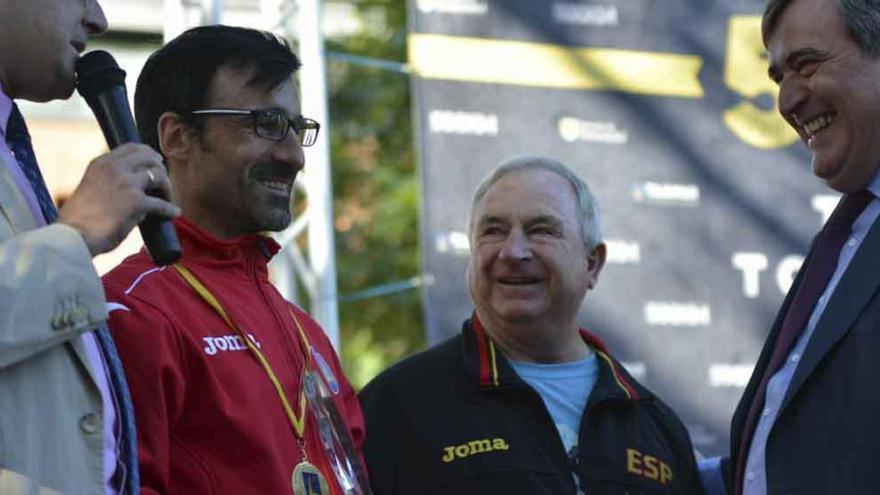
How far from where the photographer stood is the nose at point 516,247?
3.86 meters

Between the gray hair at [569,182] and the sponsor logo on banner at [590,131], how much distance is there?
2.48 m

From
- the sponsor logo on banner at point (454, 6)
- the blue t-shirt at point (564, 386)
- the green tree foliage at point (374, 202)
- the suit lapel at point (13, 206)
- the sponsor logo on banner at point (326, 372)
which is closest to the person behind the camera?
the suit lapel at point (13, 206)

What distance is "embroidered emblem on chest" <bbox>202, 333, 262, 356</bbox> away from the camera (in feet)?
9.13

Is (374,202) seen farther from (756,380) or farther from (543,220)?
(756,380)

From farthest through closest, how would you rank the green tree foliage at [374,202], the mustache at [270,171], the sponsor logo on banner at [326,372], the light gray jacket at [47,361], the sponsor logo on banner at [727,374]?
the green tree foliage at [374,202] < the sponsor logo on banner at [727,374] < the sponsor logo on banner at [326,372] < the mustache at [270,171] < the light gray jacket at [47,361]

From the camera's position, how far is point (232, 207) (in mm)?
2984

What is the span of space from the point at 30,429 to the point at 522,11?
4.55 metres

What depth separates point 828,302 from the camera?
3.05 meters

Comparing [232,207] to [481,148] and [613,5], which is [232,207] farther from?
[613,5]

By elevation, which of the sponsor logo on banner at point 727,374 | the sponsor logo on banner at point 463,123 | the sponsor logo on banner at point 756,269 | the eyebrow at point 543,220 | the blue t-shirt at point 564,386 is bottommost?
the sponsor logo on banner at point 727,374

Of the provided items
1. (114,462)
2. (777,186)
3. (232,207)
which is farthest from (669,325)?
(114,462)

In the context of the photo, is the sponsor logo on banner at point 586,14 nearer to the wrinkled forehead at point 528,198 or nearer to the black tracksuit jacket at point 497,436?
the wrinkled forehead at point 528,198

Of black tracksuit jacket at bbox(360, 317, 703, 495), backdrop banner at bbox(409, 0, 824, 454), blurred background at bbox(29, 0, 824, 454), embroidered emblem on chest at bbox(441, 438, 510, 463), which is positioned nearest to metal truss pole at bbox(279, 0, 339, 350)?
blurred background at bbox(29, 0, 824, 454)

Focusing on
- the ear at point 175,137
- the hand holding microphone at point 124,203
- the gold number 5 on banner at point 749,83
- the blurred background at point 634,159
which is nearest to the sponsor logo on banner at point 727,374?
the blurred background at point 634,159
